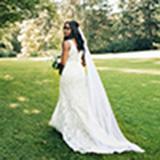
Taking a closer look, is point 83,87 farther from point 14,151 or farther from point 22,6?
point 22,6

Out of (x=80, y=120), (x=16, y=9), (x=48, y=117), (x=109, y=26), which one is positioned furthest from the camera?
(x=109, y=26)

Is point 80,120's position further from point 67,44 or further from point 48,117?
point 48,117

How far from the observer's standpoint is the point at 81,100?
618 cm

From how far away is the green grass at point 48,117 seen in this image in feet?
19.2

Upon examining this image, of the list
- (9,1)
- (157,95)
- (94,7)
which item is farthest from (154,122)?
(94,7)

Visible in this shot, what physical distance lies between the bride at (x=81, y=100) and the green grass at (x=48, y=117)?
32cm

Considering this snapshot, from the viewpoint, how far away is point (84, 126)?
6.07m

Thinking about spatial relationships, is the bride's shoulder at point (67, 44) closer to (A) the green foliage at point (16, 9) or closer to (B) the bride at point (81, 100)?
(B) the bride at point (81, 100)

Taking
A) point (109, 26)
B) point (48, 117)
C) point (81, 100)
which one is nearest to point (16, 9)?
point (48, 117)

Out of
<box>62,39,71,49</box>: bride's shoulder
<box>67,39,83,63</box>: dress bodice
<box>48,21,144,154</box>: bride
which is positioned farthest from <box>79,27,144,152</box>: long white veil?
<box>62,39,71,49</box>: bride's shoulder

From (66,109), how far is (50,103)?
2850 millimetres

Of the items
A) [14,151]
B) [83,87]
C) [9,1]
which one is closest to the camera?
[14,151]

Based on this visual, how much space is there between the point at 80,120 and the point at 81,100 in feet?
1.07

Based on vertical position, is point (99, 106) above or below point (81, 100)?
below
